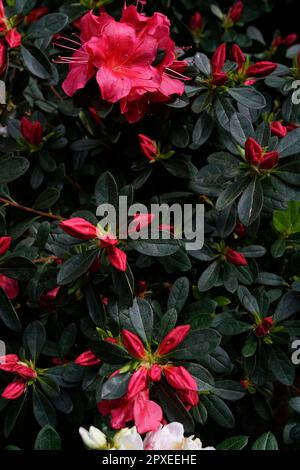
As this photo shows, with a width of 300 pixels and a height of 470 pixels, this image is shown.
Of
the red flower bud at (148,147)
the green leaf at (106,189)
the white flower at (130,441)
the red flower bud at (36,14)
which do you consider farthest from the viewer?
the red flower bud at (36,14)

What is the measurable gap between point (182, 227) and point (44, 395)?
0.58 metres

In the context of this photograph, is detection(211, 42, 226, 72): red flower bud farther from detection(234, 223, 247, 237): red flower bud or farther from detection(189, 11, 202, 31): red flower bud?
detection(189, 11, 202, 31): red flower bud

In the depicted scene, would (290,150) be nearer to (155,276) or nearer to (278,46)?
(155,276)

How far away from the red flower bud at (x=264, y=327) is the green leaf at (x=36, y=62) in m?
0.90

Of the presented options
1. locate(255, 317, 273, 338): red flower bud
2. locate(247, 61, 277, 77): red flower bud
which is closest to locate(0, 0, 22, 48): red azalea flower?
locate(247, 61, 277, 77): red flower bud

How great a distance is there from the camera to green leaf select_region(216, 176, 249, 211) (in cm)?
159

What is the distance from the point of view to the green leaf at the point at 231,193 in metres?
1.59

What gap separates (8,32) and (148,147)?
1.63 ft

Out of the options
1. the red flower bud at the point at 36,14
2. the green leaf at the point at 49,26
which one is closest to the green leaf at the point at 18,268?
the green leaf at the point at 49,26

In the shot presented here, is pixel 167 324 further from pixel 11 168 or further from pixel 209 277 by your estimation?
pixel 11 168

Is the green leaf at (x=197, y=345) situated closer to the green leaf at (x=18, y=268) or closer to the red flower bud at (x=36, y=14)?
the green leaf at (x=18, y=268)

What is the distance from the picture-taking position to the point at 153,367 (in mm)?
1396

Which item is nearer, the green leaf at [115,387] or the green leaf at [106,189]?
the green leaf at [115,387]

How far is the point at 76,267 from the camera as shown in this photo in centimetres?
149
